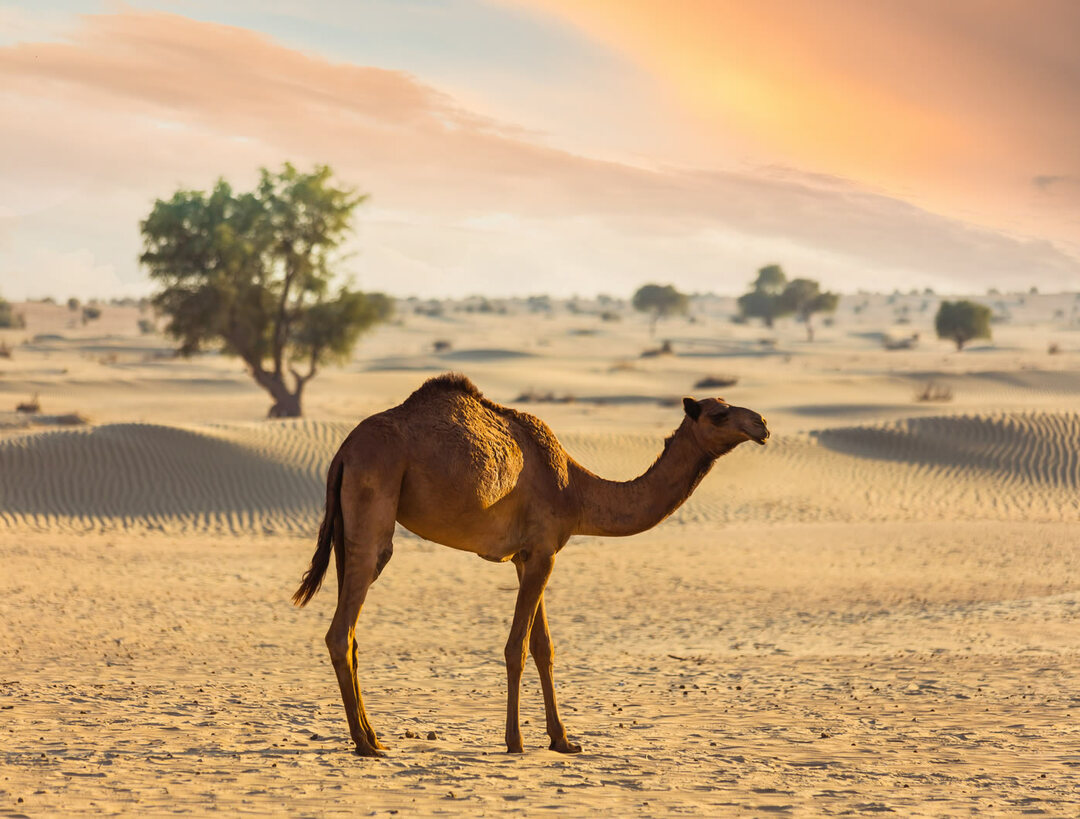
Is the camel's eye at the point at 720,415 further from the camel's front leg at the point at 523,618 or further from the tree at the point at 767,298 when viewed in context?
the tree at the point at 767,298

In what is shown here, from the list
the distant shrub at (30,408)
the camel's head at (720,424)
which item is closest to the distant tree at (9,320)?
the distant shrub at (30,408)

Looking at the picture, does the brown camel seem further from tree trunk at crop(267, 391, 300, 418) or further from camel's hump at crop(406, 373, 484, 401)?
tree trunk at crop(267, 391, 300, 418)

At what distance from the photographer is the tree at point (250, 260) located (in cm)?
3438

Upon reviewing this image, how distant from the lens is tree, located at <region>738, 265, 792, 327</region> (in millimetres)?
101250

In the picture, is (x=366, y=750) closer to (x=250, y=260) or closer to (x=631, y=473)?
(x=631, y=473)

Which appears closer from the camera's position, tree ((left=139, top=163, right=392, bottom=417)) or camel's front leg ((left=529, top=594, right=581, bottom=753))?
camel's front leg ((left=529, top=594, right=581, bottom=753))

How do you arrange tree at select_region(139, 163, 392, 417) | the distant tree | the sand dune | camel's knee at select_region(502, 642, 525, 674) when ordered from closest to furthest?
camel's knee at select_region(502, 642, 525, 674) → the sand dune → tree at select_region(139, 163, 392, 417) → the distant tree

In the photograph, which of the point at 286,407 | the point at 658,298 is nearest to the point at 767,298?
the point at 658,298

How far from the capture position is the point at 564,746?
26.9 feet

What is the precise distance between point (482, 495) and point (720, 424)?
1782 mm

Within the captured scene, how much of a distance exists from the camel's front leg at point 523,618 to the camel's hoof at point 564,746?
0.90ft

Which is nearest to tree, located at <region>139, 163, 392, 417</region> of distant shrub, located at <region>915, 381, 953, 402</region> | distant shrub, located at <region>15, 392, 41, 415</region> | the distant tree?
distant shrub, located at <region>15, 392, 41, 415</region>

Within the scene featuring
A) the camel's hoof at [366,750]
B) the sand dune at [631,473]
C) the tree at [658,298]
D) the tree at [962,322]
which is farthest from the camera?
the tree at [658,298]

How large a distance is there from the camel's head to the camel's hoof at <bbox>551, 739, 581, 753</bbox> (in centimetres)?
239
